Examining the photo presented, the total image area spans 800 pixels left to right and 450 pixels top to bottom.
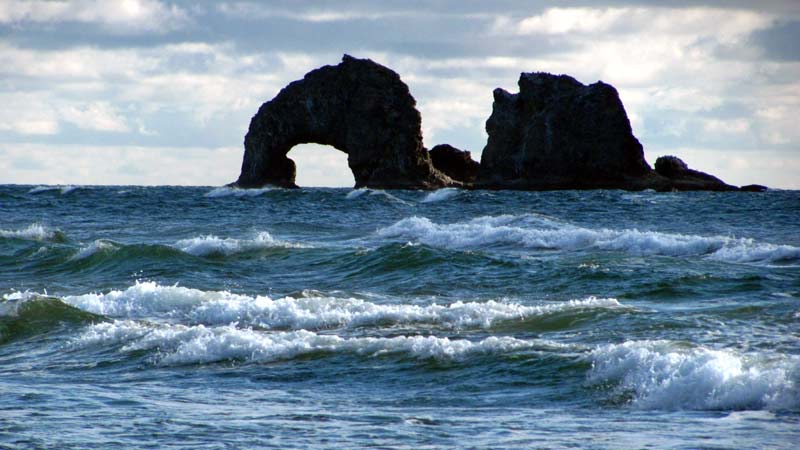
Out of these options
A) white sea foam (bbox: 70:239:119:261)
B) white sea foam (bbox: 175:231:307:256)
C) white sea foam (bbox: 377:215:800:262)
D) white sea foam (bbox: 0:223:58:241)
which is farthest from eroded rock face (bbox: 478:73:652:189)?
white sea foam (bbox: 70:239:119:261)

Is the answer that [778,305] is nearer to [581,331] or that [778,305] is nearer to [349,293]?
[581,331]

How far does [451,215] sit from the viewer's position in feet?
137

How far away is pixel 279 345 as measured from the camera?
11656mm

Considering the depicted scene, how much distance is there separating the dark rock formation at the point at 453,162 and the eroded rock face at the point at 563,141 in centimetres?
637

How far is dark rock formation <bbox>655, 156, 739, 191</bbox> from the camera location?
225 ft

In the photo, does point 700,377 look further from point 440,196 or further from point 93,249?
point 440,196

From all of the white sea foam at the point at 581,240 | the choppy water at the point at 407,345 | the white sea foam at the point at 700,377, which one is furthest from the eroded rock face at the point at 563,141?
the white sea foam at the point at 700,377

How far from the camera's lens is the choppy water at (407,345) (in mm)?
8094

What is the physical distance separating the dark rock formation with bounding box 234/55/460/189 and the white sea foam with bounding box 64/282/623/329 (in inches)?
2149

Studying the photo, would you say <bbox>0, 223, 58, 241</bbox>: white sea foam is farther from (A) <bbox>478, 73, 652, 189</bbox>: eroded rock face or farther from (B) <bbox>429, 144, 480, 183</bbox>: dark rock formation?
(B) <bbox>429, 144, 480, 183</bbox>: dark rock formation

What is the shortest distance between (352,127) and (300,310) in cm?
5912

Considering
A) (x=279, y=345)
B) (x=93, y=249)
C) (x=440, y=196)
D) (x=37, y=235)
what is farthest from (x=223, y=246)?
(x=440, y=196)

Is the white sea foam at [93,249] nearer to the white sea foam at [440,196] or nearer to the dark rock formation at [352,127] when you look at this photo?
the white sea foam at [440,196]

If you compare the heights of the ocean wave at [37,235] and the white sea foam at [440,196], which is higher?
the white sea foam at [440,196]
